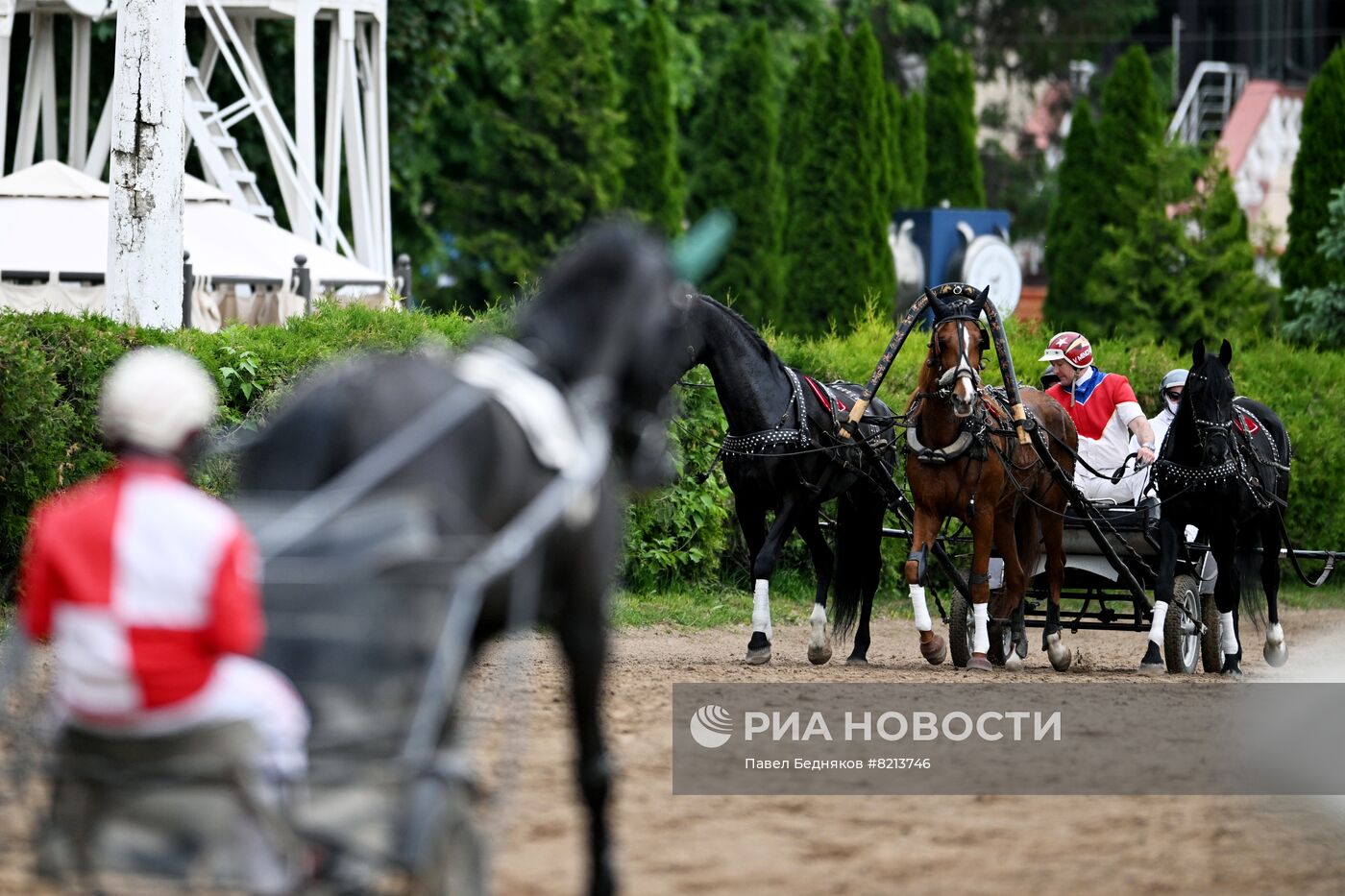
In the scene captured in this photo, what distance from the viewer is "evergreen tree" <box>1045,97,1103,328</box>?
32281mm

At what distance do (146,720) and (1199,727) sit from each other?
6253 mm

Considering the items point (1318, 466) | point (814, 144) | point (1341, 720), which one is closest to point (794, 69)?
point (814, 144)

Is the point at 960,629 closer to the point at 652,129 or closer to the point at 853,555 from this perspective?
the point at 853,555

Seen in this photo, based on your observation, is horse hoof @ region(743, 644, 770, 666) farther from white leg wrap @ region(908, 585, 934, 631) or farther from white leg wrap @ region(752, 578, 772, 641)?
white leg wrap @ region(908, 585, 934, 631)

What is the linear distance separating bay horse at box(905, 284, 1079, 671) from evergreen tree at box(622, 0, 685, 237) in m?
18.1

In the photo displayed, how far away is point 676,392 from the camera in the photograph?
585 inches

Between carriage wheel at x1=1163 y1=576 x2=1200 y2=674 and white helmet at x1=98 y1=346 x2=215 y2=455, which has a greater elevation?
white helmet at x1=98 y1=346 x2=215 y2=455

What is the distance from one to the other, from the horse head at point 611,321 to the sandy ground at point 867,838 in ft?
3.38

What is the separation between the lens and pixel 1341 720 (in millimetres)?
10102

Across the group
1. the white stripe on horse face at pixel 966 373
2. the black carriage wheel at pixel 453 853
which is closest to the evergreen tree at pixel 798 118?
the white stripe on horse face at pixel 966 373

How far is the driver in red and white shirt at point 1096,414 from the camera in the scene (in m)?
13.2

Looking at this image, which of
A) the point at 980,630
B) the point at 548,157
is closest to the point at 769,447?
the point at 980,630

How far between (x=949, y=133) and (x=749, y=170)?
218 inches

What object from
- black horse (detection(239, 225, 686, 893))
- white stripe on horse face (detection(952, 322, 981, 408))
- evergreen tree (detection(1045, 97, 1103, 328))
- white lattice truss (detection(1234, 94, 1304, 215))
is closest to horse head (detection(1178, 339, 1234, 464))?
white stripe on horse face (detection(952, 322, 981, 408))
